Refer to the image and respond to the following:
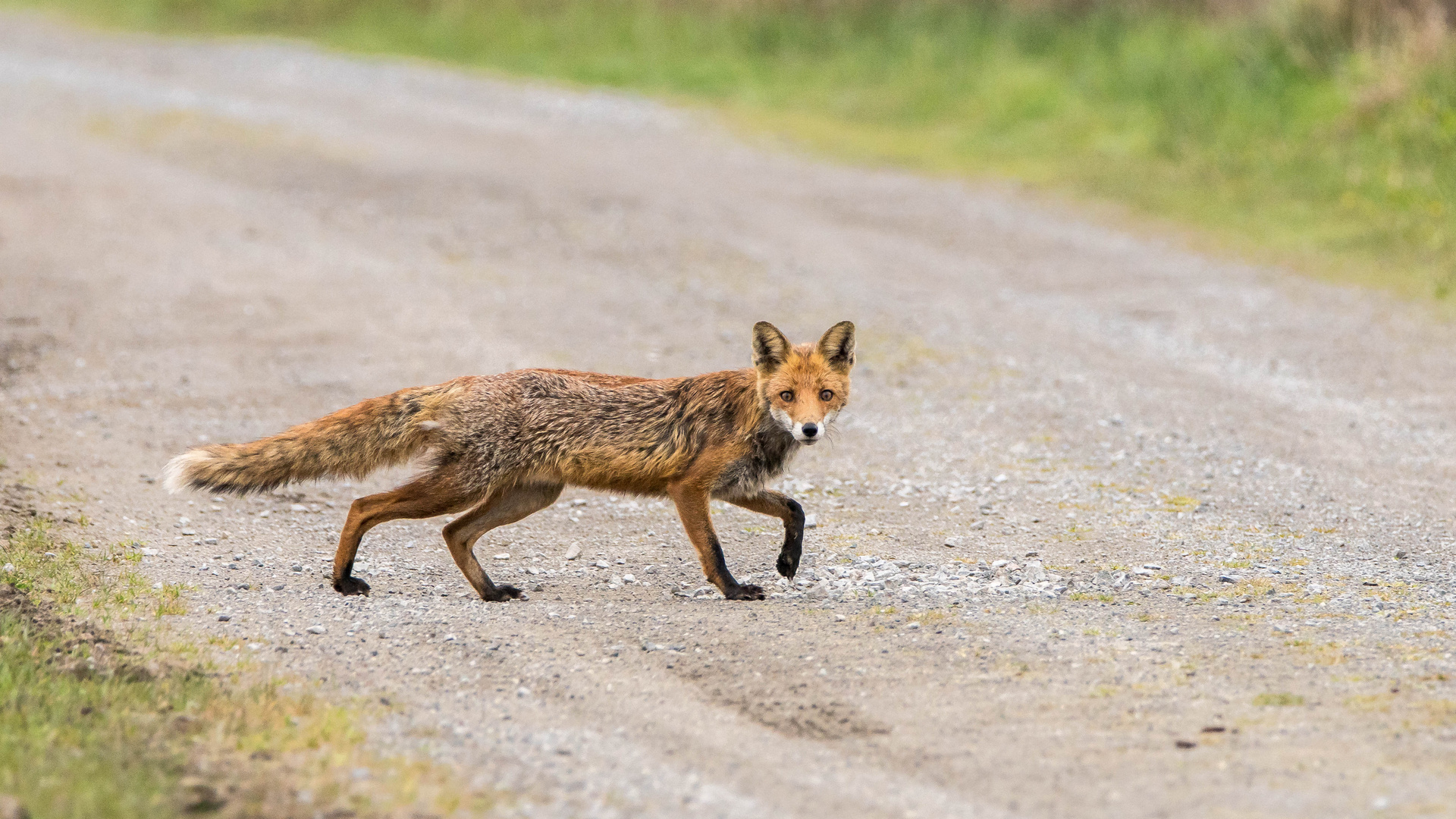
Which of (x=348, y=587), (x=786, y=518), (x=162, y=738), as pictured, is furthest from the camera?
(x=786, y=518)

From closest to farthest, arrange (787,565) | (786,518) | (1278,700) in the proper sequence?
1. (1278,700)
2. (787,565)
3. (786,518)

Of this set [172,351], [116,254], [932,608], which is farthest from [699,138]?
[932,608]

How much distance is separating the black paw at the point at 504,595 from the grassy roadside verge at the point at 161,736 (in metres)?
1.33

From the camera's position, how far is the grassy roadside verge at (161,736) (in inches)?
178

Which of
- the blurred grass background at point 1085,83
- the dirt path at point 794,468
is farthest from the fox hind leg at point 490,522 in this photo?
the blurred grass background at point 1085,83

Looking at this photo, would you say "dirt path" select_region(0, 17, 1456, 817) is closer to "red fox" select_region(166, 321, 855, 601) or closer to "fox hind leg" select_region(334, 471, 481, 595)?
"fox hind leg" select_region(334, 471, 481, 595)

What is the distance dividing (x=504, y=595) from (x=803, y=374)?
1.70 meters

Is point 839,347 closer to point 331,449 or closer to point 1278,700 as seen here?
point 331,449

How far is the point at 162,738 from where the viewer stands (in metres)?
4.95

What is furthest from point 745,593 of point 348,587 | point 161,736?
point 161,736

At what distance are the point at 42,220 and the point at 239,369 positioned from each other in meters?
4.67

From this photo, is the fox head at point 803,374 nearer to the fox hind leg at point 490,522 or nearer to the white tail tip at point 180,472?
the fox hind leg at point 490,522

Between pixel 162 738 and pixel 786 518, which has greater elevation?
pixel 786 518

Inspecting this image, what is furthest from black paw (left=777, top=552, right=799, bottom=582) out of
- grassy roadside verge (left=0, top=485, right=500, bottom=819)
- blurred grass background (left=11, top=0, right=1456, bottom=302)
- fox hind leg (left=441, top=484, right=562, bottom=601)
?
blurred grass background (left=11, top=0, right=1456, bottom=302)
